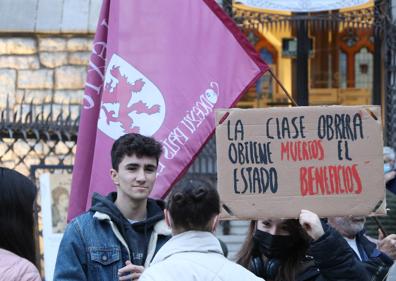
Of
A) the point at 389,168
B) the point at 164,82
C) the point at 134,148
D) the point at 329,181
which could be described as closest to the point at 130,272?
the point at 134,148

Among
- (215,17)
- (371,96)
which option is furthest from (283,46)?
(215,17)

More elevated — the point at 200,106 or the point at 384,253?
the point at 200,106

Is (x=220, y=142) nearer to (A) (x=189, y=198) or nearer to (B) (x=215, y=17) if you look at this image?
(A) (x=189, y=198)

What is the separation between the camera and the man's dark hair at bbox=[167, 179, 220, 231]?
13.2 ft

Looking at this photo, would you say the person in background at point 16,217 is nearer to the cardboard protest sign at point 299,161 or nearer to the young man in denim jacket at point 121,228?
the young man in denim jacket at point 121,228

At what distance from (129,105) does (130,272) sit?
5.08 feet

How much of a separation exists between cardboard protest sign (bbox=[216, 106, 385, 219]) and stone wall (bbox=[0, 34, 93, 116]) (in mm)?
8151

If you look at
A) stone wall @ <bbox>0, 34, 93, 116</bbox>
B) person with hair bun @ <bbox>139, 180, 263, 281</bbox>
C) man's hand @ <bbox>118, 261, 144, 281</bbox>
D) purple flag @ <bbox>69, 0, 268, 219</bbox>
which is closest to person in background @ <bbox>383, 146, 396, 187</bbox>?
purple flag @ <bbox>69, 0, 268, 219</bbox>

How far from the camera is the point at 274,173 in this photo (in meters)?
4.76

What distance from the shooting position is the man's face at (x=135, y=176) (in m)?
5.02

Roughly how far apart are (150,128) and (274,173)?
1.49 meters

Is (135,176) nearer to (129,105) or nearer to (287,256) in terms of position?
(287,256)

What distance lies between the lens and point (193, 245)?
397cm

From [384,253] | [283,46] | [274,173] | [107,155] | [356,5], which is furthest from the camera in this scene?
[283,46]
